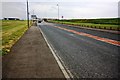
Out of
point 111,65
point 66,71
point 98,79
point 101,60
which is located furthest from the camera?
point 101,60

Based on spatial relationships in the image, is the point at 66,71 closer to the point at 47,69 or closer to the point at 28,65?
the point at 47,69

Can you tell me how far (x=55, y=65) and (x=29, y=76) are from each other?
1924 millimetres

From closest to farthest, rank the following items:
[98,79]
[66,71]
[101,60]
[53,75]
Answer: [98,79] → [53,75] → [66,71] → [101,60]

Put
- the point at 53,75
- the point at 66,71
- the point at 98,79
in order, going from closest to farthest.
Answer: the point at 98,79 → the point at 53,75 → the point at 66,71

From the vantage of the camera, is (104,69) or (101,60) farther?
(101,60)

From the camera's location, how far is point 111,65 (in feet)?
26.2

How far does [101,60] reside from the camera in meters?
8.95

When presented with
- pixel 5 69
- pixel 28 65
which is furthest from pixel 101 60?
pixel 5 69

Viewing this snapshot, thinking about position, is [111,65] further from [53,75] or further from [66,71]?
[53,75]

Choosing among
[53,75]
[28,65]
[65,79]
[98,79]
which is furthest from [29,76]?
[98,79]

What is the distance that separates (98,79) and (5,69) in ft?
12.1

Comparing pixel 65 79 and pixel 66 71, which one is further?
pixel 66 71

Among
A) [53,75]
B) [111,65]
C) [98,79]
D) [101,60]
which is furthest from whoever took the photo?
[101,60]

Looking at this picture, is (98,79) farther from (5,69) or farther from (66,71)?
(5,69)
